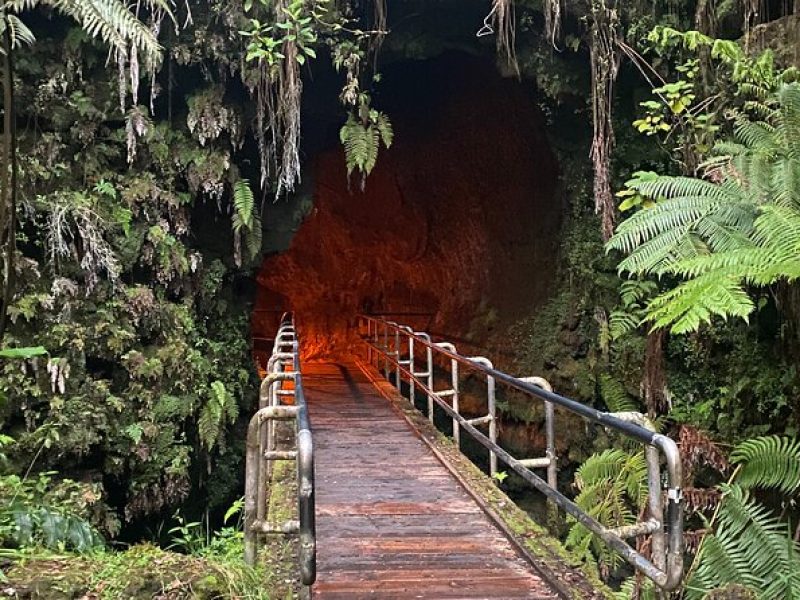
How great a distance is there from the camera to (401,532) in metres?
3.94

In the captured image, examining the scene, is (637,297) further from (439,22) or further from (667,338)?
(439,22)

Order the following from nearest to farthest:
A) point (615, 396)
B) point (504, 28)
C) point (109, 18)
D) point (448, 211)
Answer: point (109, 18) → point (615, 396) → point (504, 28) → point (448, 211)

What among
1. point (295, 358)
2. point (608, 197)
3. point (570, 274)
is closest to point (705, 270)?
point (608, 197)

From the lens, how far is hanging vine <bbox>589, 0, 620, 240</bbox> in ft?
23.4

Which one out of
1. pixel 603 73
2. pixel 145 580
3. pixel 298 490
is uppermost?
pixel 603 73

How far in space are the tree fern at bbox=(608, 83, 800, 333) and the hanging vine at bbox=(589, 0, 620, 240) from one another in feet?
5.30

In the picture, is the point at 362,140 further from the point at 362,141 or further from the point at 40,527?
the point at 40,527

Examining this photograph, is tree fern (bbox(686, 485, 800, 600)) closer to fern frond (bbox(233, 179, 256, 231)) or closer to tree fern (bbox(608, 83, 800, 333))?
tree fern (bbox(608, 83, 800, 333))

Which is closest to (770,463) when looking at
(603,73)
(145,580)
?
(145,580)

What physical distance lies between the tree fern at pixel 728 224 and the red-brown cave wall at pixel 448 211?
5069 millimetres

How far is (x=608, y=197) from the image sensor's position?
7109 millimetres

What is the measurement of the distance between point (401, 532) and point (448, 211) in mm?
10144

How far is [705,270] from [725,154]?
6.07 feet

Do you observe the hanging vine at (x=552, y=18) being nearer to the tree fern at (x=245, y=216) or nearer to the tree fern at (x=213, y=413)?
the tree fern at (x=245, y=216)
